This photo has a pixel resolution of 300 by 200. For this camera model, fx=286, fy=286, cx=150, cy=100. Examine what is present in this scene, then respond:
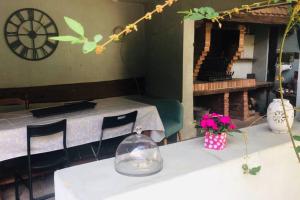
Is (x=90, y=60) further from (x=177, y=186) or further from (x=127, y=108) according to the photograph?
(x=177, y=186)

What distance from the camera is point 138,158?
1.34 m

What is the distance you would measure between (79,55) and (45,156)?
2550mm

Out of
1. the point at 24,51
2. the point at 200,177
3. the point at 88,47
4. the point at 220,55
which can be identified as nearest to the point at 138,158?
the point at 200,177

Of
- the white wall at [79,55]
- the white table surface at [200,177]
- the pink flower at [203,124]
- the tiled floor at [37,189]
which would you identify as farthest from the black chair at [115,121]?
the white wall at [79,55]

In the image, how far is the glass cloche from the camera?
3.89 ft

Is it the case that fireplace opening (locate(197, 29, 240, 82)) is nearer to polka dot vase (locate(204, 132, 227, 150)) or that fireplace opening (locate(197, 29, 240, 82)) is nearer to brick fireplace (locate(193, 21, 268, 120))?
brick fireplace (locate(193, 21, 268, 120))

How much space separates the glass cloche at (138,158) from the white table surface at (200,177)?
0.11 feet

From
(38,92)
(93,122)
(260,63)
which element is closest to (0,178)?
(93,122)

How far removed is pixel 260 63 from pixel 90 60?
3.90 meters

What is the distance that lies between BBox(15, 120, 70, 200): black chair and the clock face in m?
2.06

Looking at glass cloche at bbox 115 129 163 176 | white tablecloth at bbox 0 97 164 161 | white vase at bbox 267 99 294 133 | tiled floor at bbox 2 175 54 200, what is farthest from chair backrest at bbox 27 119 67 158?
white vase at bbox 267 99 294 133

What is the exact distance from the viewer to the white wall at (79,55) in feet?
13.4

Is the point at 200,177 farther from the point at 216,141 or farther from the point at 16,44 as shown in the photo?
the point at 16,44

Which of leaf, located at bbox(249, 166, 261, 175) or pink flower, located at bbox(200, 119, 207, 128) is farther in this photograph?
pink flower, located at bbox(200, 119, 207, 128)
